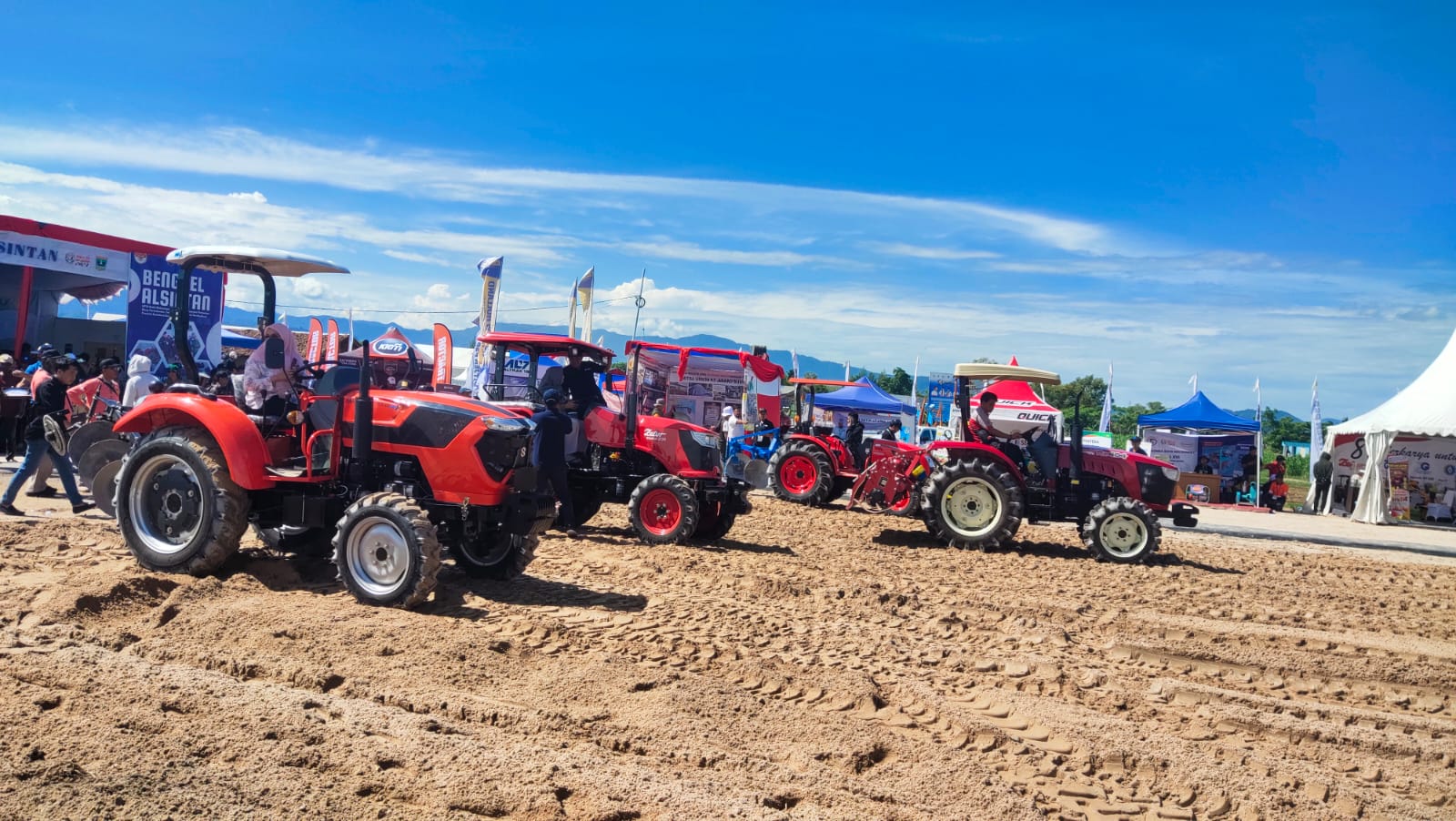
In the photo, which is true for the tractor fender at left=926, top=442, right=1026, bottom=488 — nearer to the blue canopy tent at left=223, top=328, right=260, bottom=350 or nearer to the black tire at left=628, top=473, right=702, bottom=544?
the black tire at left=628, top=473, right=702, bottom=544

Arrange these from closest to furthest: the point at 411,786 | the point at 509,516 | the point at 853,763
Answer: the point at 411,786, the point at 853,763, the point at 509,516

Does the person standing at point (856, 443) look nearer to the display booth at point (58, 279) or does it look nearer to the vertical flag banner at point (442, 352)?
the vertical flag banner at point (442, 352)

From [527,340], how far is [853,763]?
5.93 metres

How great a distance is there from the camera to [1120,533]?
977cm

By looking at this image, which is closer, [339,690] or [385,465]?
[339,690]

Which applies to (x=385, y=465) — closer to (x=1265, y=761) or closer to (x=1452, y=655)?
(x=1265, y=761)

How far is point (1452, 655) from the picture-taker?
6242 mm

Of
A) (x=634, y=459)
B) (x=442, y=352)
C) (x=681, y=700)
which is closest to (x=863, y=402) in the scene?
(x=442, y=352)

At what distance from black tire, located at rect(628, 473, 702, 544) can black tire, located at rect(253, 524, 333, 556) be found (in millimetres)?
A: 3039

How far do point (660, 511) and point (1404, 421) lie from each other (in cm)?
1486

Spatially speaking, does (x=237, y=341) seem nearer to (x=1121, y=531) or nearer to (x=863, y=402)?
(x=863, y=402)

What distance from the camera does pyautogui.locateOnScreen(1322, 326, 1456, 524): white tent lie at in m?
17.0

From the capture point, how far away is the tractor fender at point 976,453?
33.7ft

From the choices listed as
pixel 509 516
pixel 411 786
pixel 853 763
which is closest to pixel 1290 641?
pixel 853 763
